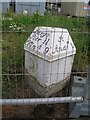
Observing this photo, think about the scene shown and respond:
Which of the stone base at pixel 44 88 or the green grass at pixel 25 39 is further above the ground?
the green grass at pixel 25 39

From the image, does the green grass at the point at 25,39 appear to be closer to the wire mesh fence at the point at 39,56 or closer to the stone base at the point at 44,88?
the wire mesh fence at the point at 39,56

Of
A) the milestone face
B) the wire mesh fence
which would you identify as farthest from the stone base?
the milestone face

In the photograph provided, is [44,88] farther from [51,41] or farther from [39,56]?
[51,41]

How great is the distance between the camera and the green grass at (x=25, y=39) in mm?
2834

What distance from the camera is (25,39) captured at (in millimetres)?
3334

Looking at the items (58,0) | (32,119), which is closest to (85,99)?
(32,119)

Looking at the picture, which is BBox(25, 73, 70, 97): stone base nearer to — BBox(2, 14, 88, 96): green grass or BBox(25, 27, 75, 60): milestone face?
BBox(2, 14, 88, 96): green grass

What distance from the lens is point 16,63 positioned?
3.60 m

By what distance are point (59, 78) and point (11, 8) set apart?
3.15 feet

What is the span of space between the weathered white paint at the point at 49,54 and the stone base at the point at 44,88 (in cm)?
5

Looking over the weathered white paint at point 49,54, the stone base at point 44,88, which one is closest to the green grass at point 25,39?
the weathered white paint at point 49,54

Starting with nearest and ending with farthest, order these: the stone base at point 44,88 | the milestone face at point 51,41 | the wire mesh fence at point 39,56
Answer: the wire mesh fence at point 39,56 < the milestone face at point 51,41 < the stone base at point 44,88

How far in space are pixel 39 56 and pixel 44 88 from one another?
37 centimetres

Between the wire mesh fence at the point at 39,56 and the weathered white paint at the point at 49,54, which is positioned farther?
the weathered white paint at the point at 49,54
